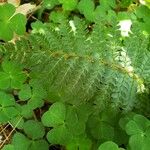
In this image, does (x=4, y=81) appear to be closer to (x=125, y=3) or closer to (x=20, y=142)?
(x=20, y=142)

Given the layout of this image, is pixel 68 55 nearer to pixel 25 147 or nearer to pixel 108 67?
pixel 108 67

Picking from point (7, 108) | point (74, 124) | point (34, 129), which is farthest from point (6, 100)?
point (74, 124)

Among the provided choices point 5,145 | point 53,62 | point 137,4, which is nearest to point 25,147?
point 5,145

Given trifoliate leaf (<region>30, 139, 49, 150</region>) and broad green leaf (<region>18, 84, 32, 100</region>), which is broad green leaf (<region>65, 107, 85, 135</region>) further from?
broad green leaf (<region>18, 84, 32, 100</region>)

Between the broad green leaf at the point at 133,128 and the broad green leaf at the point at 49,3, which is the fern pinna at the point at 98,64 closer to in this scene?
the broad green leaf at the point at 133,128

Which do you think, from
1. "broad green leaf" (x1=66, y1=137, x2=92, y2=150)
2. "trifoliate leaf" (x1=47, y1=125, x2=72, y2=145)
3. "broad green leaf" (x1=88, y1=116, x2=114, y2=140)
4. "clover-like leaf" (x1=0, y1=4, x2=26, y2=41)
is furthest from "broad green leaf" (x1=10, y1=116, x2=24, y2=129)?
"clover-like leaf" (x1=0, y1=4, x2=26, y2=41)

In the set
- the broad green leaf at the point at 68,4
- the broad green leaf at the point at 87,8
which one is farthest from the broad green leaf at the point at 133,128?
the broad green leaf at the point at 68,4
